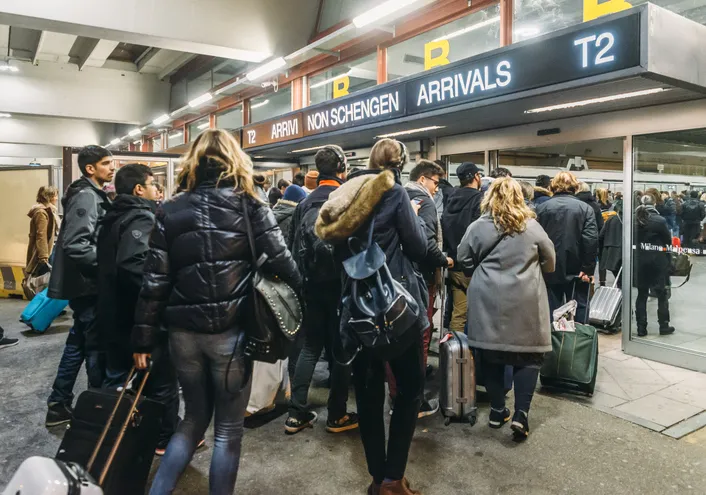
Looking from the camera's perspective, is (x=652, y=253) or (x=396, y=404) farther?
(x=652, y=253)

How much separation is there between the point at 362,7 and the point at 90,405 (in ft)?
21.5

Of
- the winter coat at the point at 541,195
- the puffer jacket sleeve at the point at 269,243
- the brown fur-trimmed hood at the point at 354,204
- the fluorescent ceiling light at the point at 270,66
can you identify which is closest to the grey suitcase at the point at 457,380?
the brown fur-trimmed hood at the point at 354,204

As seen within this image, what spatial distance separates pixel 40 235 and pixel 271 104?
4478 mm

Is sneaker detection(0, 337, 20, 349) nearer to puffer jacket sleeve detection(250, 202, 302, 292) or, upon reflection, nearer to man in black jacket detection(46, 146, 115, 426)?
man in black jacket detection(46, 146, 115, 426)

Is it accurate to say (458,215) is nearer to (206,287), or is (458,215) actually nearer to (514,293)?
(514,293)

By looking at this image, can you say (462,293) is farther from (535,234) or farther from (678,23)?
(678,23)

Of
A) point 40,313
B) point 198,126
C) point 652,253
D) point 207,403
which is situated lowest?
point 40,313

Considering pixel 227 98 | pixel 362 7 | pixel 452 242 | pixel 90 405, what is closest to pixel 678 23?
pixel 452 242

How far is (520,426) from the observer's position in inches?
131

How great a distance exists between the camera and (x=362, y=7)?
24.4 feet

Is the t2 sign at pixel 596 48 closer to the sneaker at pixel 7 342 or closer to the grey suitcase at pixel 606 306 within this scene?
the grey suitcase at pixel 606 306

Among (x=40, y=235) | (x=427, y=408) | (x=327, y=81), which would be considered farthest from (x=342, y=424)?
(x=327, y=81)

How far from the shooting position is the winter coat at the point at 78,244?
131 inches

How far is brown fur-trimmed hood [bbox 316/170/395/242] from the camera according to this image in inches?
97.0
